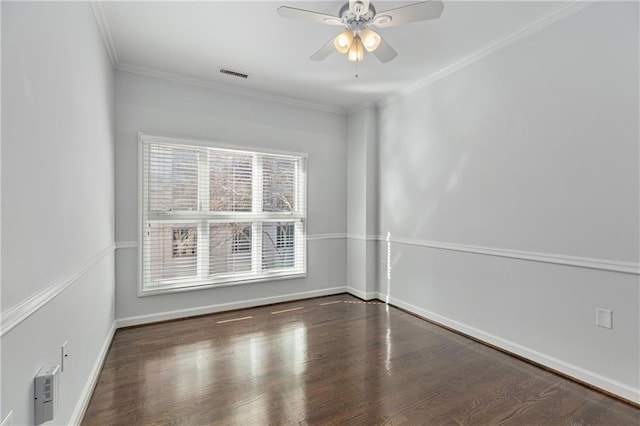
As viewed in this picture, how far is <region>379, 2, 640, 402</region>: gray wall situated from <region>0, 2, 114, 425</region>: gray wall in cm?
318

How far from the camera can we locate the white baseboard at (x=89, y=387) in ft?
6.02

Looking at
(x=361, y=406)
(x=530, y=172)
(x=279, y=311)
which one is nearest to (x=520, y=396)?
(x=361, y=406)

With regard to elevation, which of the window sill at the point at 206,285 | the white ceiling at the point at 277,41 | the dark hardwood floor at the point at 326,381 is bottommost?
the dark hardwood floor at the point at 326,381

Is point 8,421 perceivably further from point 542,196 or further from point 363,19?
point 542,196

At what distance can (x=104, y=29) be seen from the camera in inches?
102

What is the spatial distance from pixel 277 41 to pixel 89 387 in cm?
304

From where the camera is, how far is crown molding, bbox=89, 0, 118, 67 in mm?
2304

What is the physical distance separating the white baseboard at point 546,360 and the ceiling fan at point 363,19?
265cm

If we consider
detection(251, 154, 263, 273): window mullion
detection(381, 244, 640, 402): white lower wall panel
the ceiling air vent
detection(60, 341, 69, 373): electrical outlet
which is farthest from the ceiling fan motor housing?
detection(60, 341, 69, 373): electrical outlet

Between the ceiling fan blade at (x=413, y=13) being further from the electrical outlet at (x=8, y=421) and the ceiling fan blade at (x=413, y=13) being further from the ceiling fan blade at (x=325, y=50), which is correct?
the electrical outlet at (x=8, y=421)

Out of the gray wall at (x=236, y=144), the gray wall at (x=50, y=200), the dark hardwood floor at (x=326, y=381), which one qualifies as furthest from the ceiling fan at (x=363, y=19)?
the dark hardwood floor at (x=326, y=381)

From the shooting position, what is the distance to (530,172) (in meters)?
2.64

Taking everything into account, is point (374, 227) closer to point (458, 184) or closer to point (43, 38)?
point (458, 184)

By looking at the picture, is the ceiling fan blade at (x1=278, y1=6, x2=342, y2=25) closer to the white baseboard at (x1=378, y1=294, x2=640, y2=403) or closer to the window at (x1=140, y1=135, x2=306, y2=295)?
the window at (x1=140, y1=135, x2=306, y2=295)
